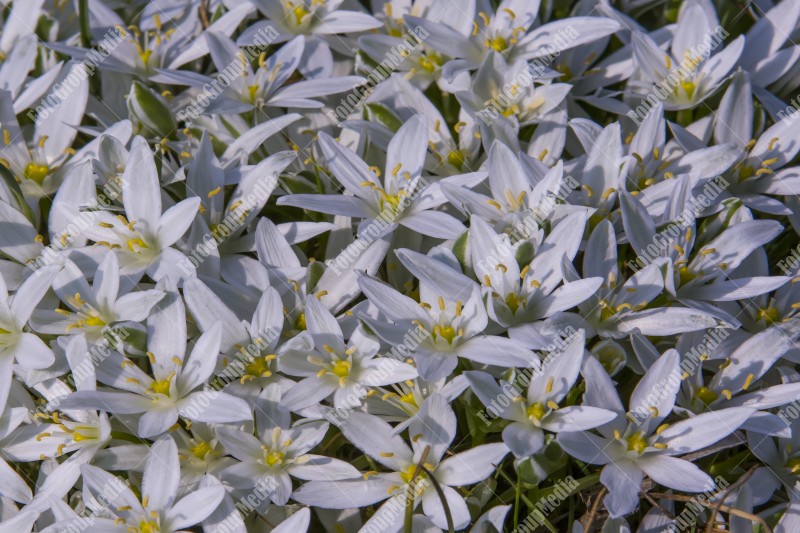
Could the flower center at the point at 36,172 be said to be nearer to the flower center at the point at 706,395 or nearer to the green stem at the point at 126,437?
the green stem at the point at 126,437

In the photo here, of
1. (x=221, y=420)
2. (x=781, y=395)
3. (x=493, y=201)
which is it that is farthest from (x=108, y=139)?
(x=781, y=395)

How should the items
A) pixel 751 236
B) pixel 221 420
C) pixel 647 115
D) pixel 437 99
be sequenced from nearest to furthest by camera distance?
pixel 221 420 → pixel 751 236 → pixel 647 115 → pixel 437 99

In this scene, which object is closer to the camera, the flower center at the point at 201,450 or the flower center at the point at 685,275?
the flower center at the point at 201,450

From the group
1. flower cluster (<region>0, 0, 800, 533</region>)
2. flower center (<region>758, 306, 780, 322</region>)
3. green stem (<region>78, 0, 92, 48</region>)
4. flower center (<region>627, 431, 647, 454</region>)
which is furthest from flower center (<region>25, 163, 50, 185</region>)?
flower center (<region>758, 306, 780, 322</region>)

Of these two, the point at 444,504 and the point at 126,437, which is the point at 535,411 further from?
the point at 126,437

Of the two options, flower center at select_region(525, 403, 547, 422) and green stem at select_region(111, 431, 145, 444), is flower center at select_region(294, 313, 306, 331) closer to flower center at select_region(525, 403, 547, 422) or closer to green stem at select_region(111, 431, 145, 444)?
green stem at select_region(111, 431, 145, 444)

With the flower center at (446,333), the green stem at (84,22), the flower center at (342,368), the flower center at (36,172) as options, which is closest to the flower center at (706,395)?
the flower center at (446,333)

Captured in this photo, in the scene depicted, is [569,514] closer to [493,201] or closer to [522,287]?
[522,287]

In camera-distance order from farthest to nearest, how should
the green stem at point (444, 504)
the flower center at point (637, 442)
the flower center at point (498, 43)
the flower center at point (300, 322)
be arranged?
the flower center at point (498, 43) < the flower center at point (300, 322) < the flower center at point (637, 442) < the green stem at point (444, 504)
